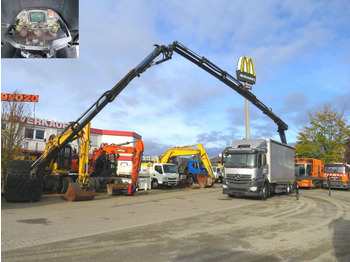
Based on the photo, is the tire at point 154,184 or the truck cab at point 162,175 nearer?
the truck cab at point 162,175

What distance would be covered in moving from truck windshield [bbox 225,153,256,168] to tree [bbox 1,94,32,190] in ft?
45.1

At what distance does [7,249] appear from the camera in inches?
256

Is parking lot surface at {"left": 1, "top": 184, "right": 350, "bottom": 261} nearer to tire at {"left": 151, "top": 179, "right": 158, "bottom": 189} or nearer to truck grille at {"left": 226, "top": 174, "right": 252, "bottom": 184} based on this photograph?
truck grille at {"left": 226, "top": 174, "right": 252, "bottom": 184}

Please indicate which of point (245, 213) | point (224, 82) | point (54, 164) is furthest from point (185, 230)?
point (224, 82)

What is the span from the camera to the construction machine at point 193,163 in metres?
27.3

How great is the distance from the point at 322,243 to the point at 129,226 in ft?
17.2

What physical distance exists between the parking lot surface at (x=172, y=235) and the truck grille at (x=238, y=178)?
4.33 meters

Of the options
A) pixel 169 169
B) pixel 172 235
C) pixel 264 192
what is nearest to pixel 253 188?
pixel 264 192

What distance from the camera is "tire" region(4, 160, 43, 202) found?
A: 1434 centimetres

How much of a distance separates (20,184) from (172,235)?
963 cm

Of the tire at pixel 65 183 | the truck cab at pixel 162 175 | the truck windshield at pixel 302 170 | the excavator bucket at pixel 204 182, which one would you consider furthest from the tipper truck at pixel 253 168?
the truck windshield at pixel 302 170

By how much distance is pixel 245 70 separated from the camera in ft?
97.8

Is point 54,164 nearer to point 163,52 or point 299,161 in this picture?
point 163,52

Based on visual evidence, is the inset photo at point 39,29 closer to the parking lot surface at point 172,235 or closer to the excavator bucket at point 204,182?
the parking lot surface at point 172,235
